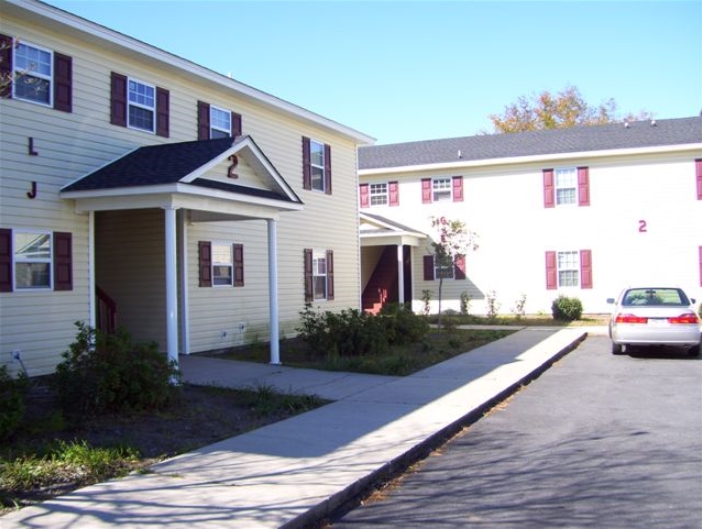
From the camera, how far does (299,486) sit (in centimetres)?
579

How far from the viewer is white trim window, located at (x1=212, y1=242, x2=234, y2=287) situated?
15.5 meters

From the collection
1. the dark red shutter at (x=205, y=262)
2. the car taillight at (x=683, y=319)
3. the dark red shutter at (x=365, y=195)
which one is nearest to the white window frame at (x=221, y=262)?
the dark red shutter at (x=205, y=262)

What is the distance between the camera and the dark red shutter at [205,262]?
49.1 feet

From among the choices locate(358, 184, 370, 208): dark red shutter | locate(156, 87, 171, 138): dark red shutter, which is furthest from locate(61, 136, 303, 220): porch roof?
locate(358, 184, 370, 208): dark red shutter

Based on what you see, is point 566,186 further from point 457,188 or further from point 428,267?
point 428,267

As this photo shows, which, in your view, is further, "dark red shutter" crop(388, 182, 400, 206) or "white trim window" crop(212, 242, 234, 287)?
"dark red shutter" crop(388, 182, 400, 206)

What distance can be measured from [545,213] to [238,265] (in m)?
13.9

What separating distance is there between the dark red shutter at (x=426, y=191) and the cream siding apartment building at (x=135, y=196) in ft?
31.9

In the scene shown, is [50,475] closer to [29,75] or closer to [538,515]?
[538,515]

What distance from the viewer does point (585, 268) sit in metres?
25.1

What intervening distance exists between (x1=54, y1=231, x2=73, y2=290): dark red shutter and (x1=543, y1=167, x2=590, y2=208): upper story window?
18534 millimetres

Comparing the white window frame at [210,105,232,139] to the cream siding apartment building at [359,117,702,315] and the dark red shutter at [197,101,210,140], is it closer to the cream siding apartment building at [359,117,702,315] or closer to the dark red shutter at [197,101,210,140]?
the dark red shutter at [197,101,210,140]

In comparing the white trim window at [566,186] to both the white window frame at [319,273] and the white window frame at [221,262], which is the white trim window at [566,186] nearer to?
the white window frame at [319,273]

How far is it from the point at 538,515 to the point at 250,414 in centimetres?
463
